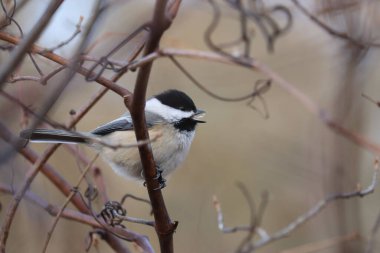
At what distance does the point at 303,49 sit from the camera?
461 centimetres

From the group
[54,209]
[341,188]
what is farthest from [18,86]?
[341,188]

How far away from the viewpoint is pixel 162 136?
277cm

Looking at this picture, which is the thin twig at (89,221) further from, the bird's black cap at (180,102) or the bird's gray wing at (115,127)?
the bird's black cap at (180,102)

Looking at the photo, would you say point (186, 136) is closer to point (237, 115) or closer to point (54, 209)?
point (54, 209)

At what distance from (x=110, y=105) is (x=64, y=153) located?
103cm

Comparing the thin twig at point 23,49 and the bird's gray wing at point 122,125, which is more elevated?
the bird's gray wing at point 122,125

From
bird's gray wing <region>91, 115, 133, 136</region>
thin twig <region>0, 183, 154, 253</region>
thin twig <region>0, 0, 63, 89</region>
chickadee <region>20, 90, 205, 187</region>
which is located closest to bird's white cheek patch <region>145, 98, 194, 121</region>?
chickadee <region>20, 90, 205, 187</region>

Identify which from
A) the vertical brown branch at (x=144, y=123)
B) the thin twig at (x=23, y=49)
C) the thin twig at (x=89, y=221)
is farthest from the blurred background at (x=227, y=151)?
the thin twig at (x=23, y=49)

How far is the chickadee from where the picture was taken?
2773 mm

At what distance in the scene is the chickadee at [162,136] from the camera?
2773 millimetres

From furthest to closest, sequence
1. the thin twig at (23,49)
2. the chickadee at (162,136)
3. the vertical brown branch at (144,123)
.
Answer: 1. the chickadee at (162,136)
2. the vertical brown branch at (144,123)
3. the thin twig at (23,49)

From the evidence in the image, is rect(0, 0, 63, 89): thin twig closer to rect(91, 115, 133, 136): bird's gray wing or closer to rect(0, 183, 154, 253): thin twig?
rect(0, 183, 154, 253): thin twig

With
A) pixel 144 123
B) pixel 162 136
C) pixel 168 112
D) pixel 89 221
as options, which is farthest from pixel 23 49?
pixel 168 112

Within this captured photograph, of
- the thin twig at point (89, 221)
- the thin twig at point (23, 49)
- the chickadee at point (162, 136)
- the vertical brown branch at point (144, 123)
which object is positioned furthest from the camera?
the chickadee at point (162, 136)
